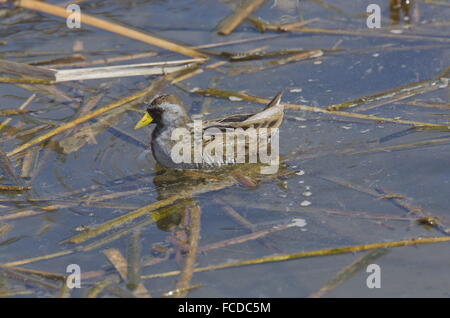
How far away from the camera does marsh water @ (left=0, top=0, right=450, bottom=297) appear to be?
556cm

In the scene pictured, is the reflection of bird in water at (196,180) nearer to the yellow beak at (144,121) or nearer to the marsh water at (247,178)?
the marsh water at (247,178)

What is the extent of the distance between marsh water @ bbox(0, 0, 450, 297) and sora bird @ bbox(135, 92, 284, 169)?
22cm

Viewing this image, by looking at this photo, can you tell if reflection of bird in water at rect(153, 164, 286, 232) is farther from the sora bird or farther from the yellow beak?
the yellow beak

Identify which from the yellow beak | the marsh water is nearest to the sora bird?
the yellow beak

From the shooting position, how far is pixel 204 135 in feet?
23.4

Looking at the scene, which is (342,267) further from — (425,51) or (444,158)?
(425,51)

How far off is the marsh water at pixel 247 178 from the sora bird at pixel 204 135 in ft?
0.71

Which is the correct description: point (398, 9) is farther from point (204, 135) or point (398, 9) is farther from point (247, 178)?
point (247, 178)

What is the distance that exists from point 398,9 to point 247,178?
4.05 meters

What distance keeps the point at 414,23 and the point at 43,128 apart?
177 inches

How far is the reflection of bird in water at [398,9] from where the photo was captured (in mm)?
9576

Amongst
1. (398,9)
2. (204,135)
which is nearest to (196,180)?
(204,135)

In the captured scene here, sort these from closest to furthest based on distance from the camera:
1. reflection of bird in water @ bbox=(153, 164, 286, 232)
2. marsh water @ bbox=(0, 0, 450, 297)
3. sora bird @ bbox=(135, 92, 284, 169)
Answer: marsh water @ bbox=(0, 0, 450, 297), reflection of bird in water @ bbox=(153, 164, 286, 232), sora bird @ bbox=(135, 92, 284, 169)
